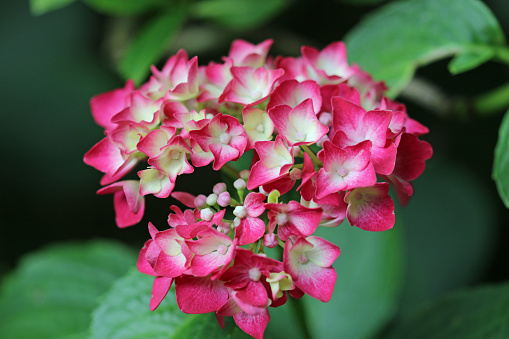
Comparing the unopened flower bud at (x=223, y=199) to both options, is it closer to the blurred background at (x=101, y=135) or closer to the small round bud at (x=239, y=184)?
the small round bud at (x=239, y=184)

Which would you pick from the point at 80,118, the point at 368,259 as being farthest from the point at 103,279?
the point at 368,259

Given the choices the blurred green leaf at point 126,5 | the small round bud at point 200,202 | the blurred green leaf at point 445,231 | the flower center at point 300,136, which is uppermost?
the blurred green leaf at point 126,5

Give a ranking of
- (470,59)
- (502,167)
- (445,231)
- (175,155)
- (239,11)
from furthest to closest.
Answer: (445,231), (239,11), (470,59), (502,167), (175,155)

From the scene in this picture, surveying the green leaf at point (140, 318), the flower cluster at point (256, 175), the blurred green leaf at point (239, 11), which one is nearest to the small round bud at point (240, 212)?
the flower cluster at point (256, 175)

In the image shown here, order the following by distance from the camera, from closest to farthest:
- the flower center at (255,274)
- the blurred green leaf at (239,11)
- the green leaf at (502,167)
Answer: the flower center at (255,274) < the green leaf at (502,167) < the blurred green leaf at (239,11)

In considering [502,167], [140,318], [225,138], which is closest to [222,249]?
[225,138]

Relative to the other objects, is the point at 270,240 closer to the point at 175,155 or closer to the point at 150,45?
the point at 175,155

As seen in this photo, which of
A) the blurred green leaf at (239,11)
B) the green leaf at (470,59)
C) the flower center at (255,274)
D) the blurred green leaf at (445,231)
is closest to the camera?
the flower center at (255,274)

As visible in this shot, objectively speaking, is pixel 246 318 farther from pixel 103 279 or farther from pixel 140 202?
pixel 103 279
